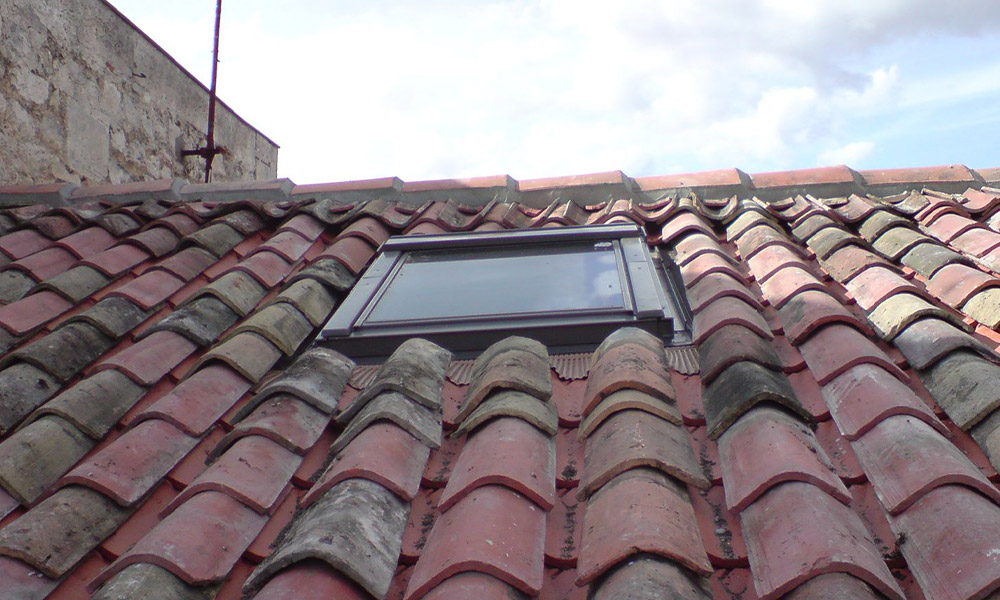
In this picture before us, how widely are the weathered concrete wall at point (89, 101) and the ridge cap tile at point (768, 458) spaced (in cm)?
543

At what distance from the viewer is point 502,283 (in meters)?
3.50

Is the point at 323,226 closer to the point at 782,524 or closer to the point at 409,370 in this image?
the point at 409,370

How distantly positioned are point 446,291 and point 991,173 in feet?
12.1

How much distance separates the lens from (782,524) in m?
1.77

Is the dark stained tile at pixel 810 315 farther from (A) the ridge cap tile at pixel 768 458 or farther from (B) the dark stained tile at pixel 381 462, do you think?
(B) the dark stained tile at pixel 381 462

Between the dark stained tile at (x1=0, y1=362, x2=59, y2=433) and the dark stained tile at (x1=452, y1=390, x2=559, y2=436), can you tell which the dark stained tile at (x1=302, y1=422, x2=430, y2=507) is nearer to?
the dark stained tile at (x1=452, y1=390, x2=559, y2=436)

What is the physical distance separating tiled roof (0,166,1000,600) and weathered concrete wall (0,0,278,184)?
2.12 metres

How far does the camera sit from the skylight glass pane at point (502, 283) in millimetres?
3234

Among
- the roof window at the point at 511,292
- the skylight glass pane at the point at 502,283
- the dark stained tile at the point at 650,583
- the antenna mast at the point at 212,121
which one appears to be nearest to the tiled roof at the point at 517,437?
the dark stained tile at the point at 650,583

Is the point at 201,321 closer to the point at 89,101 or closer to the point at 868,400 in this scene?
the point at 868,400

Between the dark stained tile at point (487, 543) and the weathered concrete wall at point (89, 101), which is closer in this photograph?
the dark stained tile at point (487, 543)

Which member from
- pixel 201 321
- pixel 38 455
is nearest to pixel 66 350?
pixel 201 321

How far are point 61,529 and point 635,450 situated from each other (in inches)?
61.2

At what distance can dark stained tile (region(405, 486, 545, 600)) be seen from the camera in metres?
1.69
